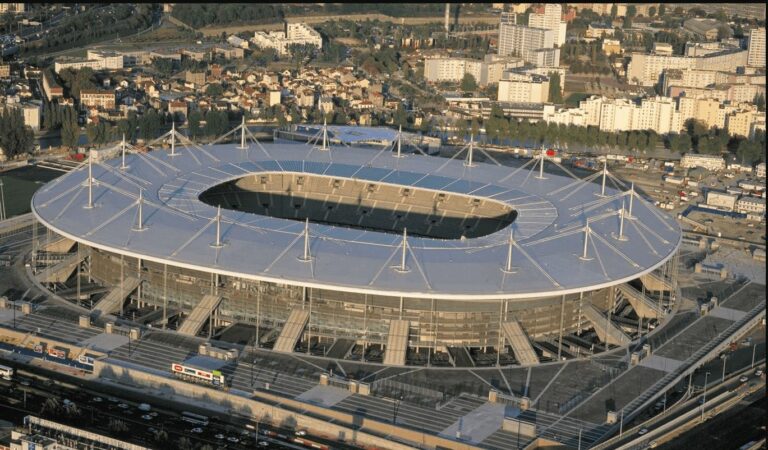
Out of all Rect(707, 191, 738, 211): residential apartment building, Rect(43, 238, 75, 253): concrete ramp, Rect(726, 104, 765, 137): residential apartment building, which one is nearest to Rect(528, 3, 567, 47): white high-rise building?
Rect(726, 104, 765, 137): residential apartment building

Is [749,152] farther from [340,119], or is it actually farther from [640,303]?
[640,303]

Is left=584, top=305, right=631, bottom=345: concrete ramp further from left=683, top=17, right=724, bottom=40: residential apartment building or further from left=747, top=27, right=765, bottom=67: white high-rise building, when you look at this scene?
left=683, top=17, right=724, bottom=40: residential apartment building

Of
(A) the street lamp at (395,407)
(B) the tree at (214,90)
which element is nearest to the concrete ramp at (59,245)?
(A) the street lamp at (395,407)

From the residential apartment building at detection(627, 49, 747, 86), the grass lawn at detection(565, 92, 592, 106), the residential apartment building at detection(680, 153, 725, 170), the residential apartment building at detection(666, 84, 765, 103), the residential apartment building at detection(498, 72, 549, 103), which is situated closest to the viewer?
the residential apartment building at detection(680, 153, 725, 170)

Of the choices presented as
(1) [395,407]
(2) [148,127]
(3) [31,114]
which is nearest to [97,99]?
(3) [31,114]

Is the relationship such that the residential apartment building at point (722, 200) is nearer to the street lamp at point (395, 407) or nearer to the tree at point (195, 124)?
the tree at point (195, 124)
